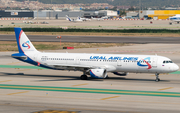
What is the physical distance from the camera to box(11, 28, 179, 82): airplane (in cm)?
4516

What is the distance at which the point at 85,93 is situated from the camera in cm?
3747

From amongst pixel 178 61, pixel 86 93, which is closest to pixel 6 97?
pixel 86 93

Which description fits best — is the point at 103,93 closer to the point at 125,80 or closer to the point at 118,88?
the point at 118,88

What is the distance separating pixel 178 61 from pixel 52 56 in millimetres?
30102

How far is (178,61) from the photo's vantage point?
6775 cm

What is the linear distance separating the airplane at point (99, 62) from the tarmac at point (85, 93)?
64.6 inches

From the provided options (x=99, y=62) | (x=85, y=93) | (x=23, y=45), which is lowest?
(x=85, y=93)

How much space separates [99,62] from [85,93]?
10.6 meters

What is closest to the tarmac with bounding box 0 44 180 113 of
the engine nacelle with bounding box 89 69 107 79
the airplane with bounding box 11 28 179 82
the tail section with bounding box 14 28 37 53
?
the engine nacelle with bounding box 89 69 107 79

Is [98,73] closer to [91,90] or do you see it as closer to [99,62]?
[99,62]

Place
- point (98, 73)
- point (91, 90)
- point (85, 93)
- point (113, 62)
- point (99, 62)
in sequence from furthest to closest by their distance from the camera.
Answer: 1. point (99, 62)
2. point (113, 62)
3. point (98, 73)
4. point (91, 90)
5. point (85, 93)

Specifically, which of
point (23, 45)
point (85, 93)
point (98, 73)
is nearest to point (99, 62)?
point (98, 73)

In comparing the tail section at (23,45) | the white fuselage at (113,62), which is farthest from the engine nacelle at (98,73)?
the tail section at (23,45)

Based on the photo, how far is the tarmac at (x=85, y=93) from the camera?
30.2m
